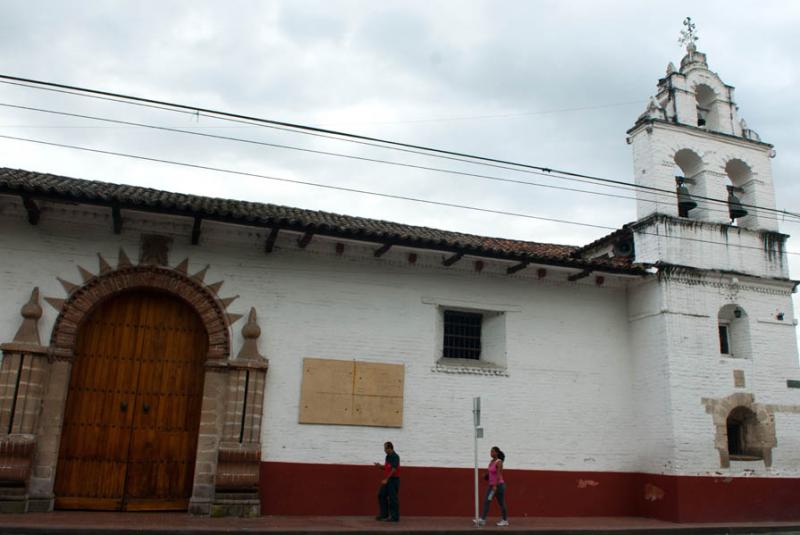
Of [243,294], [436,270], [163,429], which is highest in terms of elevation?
[436,270]

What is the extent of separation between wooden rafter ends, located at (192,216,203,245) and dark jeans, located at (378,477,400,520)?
511 centimetres

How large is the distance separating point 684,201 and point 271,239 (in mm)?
8602

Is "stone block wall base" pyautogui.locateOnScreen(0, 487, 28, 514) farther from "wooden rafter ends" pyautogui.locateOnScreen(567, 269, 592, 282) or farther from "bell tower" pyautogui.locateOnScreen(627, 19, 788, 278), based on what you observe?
"bell tower" pyautogui.locateOnScreen(627, 19, 788, 278)

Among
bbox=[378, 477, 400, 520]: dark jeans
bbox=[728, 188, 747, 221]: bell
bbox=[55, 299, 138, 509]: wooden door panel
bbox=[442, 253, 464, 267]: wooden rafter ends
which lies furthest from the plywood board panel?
bbox=[728, 188, 747, 221]: bell

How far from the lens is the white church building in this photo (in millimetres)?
11086

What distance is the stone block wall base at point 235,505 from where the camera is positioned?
10922 mm

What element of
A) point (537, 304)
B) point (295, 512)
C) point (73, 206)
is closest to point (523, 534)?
point (295, 512)

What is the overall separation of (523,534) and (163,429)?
6024mm

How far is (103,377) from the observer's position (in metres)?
11.3

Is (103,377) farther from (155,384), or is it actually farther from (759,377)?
(759,377)

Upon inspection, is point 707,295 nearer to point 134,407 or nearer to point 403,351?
point 403,351

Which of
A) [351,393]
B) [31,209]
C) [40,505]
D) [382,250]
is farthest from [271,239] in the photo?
[40,505]

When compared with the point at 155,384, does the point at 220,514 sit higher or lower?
lower

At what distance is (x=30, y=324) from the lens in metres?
10.8
